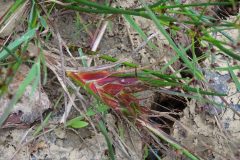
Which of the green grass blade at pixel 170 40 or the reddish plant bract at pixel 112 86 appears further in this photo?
the reddish plant bract at pixel 112 86

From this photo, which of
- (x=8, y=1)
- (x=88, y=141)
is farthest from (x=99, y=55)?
(x=8, y=1)

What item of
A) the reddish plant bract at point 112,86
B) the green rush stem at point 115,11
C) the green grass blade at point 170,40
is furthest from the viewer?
the reddish plant bract at point 112,86

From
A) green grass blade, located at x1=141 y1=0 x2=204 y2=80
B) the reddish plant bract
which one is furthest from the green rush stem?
the reddish plant bract

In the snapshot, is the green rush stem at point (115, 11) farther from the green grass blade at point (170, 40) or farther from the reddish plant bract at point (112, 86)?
the reddish plant bract at point (112, 86)

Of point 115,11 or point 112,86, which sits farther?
point 112,86

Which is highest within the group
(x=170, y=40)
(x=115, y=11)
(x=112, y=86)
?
(x=115, y=11)

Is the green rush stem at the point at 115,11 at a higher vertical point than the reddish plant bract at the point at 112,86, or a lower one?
higher

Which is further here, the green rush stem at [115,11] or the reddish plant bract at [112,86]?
the reddish plant bract at [112,86]

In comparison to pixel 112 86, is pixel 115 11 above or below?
above

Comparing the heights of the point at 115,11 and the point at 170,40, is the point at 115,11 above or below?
above

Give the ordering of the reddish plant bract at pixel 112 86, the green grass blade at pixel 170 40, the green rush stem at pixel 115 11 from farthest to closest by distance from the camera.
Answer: the reddish plant bract at pixel 112 86 → the green rush stem at pixel 115 11 → the green grass blade at pixel 170 40

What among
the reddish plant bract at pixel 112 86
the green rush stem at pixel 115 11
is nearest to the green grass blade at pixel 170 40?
the green rush stem at pixel 115 11

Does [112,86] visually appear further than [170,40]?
Yes
